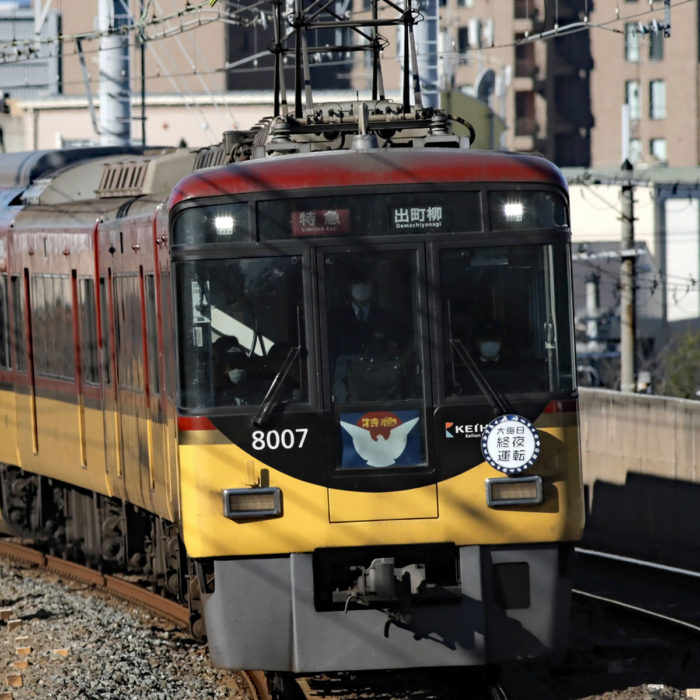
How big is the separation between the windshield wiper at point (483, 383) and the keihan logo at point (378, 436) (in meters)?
0.36

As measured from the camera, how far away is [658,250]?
161 feet

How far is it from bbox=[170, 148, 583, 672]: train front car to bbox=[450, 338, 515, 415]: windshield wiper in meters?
0.01

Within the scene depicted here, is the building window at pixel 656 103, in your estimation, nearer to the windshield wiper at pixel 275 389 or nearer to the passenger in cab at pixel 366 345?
the passenger in cab at pixel 366 345

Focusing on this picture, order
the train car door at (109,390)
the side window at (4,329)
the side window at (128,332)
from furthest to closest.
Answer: the side window at (4,329), the train car door at (109,390), the side window at (128,332)

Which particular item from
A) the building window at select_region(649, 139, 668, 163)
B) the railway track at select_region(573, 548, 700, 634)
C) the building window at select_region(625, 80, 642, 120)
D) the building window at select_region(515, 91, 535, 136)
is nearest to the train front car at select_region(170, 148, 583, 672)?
the railway track at select_region(573, 548, 700, 634)

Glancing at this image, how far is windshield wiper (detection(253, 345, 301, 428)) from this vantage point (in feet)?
26.0

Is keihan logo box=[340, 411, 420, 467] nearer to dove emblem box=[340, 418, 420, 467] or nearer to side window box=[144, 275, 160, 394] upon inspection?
dove emblem box=[340, 418, 420, 467]

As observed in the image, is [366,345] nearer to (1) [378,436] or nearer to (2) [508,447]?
(1) [378,436]

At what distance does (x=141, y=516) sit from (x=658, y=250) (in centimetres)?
3882

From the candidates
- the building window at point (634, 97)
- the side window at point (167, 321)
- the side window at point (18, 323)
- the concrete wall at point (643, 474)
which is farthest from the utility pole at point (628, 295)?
the building window at point (634, 97)

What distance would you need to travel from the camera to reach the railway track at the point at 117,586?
30.8ft

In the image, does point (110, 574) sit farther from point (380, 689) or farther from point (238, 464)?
point (238, 464)

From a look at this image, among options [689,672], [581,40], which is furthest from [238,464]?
[581,40]

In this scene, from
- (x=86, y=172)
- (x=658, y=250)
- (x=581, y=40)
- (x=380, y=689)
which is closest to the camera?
(x=380, y=689)
